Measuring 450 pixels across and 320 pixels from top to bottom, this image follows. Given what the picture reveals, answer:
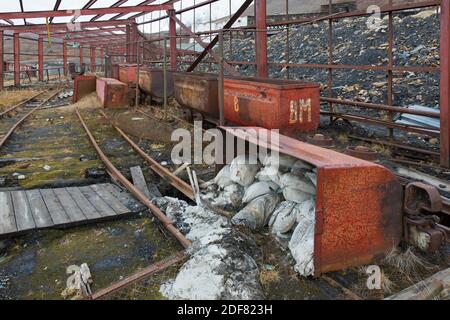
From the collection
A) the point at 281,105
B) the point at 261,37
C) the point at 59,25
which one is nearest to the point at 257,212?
the point at 281,105

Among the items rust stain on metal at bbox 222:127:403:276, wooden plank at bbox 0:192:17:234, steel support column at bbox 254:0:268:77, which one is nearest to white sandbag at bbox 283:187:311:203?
rust stain on metal at bbox 222:127:403:276

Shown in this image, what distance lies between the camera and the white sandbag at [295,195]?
4.04 m

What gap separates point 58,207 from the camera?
492cm

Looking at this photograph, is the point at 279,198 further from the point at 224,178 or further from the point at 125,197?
the point at 125,197

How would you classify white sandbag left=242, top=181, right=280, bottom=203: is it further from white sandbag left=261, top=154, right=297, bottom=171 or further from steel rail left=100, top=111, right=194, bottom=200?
steel rail left=100, top=111, right=194, bottom=200

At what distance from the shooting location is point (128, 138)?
29.5 ft

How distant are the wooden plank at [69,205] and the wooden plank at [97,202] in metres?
0.20

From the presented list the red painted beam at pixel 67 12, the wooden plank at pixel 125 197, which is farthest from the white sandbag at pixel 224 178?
the red painted beam at pixel 67 12

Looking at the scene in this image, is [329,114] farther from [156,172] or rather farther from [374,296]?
[374,296]

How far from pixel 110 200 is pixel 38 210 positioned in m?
0.83

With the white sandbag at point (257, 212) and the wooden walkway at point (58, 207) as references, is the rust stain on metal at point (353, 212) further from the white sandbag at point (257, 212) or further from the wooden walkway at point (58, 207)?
the wooden walkway at point (58, 207)
